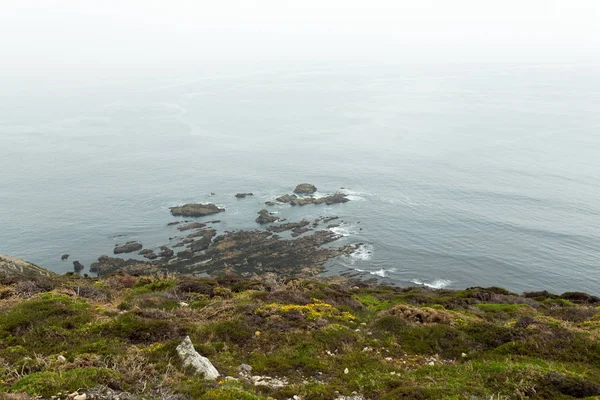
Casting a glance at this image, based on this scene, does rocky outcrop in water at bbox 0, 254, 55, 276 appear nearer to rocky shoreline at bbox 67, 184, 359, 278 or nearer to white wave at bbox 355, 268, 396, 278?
rocky shoreline at bbox 67, 184, 359, 278

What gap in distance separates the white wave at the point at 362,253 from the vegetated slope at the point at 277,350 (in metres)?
50.5

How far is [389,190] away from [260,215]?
36.8m

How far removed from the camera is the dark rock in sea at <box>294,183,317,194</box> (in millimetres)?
107812

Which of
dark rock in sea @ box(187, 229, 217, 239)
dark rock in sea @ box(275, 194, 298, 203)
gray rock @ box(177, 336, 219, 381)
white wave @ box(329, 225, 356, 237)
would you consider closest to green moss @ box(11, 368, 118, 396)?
gray rock @ box(177, 336, 219, 381)

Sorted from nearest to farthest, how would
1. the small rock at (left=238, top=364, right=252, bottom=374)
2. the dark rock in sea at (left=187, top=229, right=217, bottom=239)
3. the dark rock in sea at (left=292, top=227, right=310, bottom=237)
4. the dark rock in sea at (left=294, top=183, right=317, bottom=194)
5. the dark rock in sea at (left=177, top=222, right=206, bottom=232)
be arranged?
the small rock at (left=238, top=364, right=252, bottom=374), the dark rock in sea at (left=187, top=229, right=217, bottom=239), the dark rock in sea at (left=292, top=227, right=310, bottom=237), the dark rock in sea at (left=177, top=222, right=206, bottom=232), the dark rock in sea at (left=294, top=183, right=317, bottom=194)

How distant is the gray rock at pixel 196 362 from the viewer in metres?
15.9

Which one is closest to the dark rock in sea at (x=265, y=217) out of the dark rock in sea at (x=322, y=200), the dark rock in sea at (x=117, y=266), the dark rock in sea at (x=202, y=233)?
the dark rock in sea at (x=322, y=200)

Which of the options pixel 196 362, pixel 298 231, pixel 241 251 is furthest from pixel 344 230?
pixel 196 362

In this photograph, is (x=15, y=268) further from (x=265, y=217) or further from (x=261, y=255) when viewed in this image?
(x=265, y=217)

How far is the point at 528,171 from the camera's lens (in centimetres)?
11850

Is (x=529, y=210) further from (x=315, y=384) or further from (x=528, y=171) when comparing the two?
(x=315, y=384)

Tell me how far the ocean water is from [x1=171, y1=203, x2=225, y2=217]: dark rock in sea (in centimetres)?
318

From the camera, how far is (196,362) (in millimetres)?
16297

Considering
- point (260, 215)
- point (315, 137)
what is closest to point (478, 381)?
point (260, 215)
